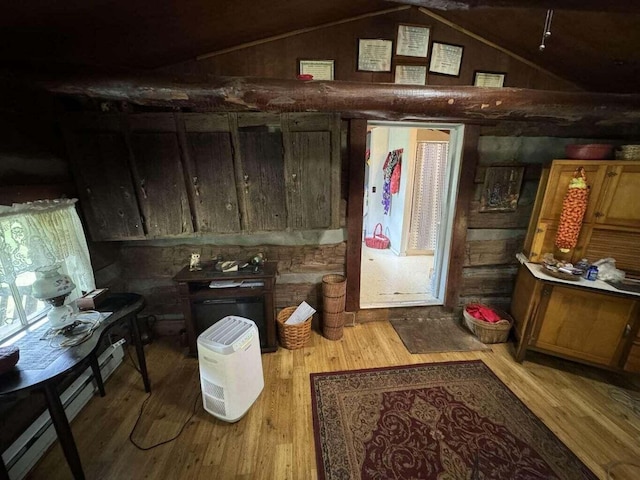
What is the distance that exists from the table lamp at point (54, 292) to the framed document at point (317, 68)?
7.25 ft

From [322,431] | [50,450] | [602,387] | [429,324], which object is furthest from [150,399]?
[602,387]

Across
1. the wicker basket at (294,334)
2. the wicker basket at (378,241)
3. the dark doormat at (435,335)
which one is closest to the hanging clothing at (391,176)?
the wicker basket at (378,241)

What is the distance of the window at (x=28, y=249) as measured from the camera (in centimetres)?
138

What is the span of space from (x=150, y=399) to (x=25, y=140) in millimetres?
1946

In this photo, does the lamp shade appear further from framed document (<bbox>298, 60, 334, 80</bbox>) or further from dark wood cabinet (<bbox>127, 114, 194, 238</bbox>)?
framed document (<bbox>298, 60, 334, 80</bbox>)

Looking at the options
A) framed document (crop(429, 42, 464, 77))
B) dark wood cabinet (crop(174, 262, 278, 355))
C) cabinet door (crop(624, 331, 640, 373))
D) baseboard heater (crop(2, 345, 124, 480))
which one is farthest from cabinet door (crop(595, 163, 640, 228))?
baseboard heater (crop(2, 345, 124, 480))

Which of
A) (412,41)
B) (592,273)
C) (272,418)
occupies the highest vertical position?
(412,41)

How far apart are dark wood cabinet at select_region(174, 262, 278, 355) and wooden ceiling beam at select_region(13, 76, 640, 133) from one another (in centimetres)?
129

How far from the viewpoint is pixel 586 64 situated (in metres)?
1.96

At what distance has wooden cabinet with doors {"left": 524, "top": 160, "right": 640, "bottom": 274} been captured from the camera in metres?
1.91

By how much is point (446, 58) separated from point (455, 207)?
4.37 feet

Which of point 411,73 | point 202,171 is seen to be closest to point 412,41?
point 411,73

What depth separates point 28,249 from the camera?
1458 millimetres

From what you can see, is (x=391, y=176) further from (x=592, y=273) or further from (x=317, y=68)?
(x=592, y=273)
